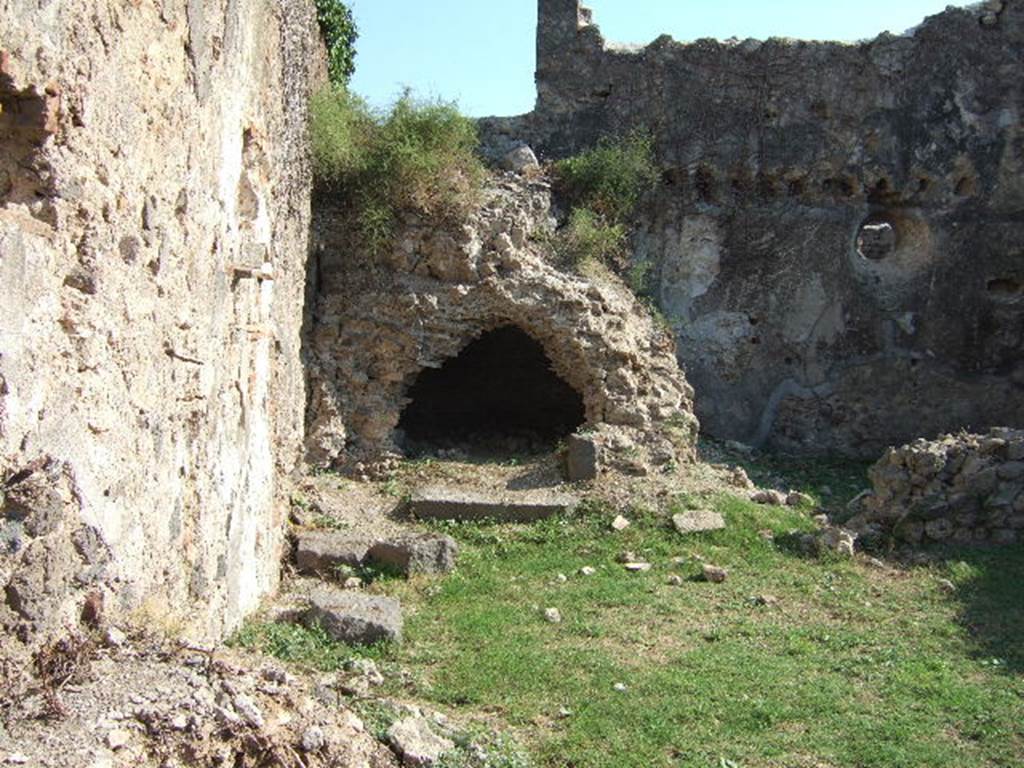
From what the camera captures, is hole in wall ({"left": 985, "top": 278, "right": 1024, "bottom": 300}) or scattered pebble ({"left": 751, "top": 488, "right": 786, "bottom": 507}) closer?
scattered pebble ({"left": 751, "top": 488, "right": 786, "bottom": 507})

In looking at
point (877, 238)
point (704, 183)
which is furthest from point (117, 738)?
point (877, 238)

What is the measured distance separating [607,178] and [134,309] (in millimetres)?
8625

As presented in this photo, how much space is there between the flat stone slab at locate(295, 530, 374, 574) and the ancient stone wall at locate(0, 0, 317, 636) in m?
0.76

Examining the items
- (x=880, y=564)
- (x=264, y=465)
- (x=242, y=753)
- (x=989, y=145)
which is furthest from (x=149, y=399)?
(x=989, y=145)

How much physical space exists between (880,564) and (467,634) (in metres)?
3.19

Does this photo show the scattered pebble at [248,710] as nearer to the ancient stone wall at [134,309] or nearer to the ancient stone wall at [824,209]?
the ancient stone wall at [134,309]

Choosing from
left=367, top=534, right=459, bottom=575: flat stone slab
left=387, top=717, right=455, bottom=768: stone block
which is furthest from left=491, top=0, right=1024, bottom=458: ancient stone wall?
left=387, top=717, right=455, bottom=768: stone block

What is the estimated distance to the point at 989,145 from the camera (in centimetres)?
1271

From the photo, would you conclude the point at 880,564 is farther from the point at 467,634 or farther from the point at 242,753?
the point at 242,753

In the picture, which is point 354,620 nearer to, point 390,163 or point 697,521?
point 697,521

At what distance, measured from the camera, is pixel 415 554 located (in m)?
7.68

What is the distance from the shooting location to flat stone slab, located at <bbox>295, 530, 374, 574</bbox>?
7.66 metres

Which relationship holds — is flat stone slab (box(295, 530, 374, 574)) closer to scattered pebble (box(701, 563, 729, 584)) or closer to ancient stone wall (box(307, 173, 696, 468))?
ancient stone wall (box(307, 173, 696, 468))

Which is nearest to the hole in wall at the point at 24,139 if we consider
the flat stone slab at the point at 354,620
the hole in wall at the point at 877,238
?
the flat stone slab at the point at 354,620
